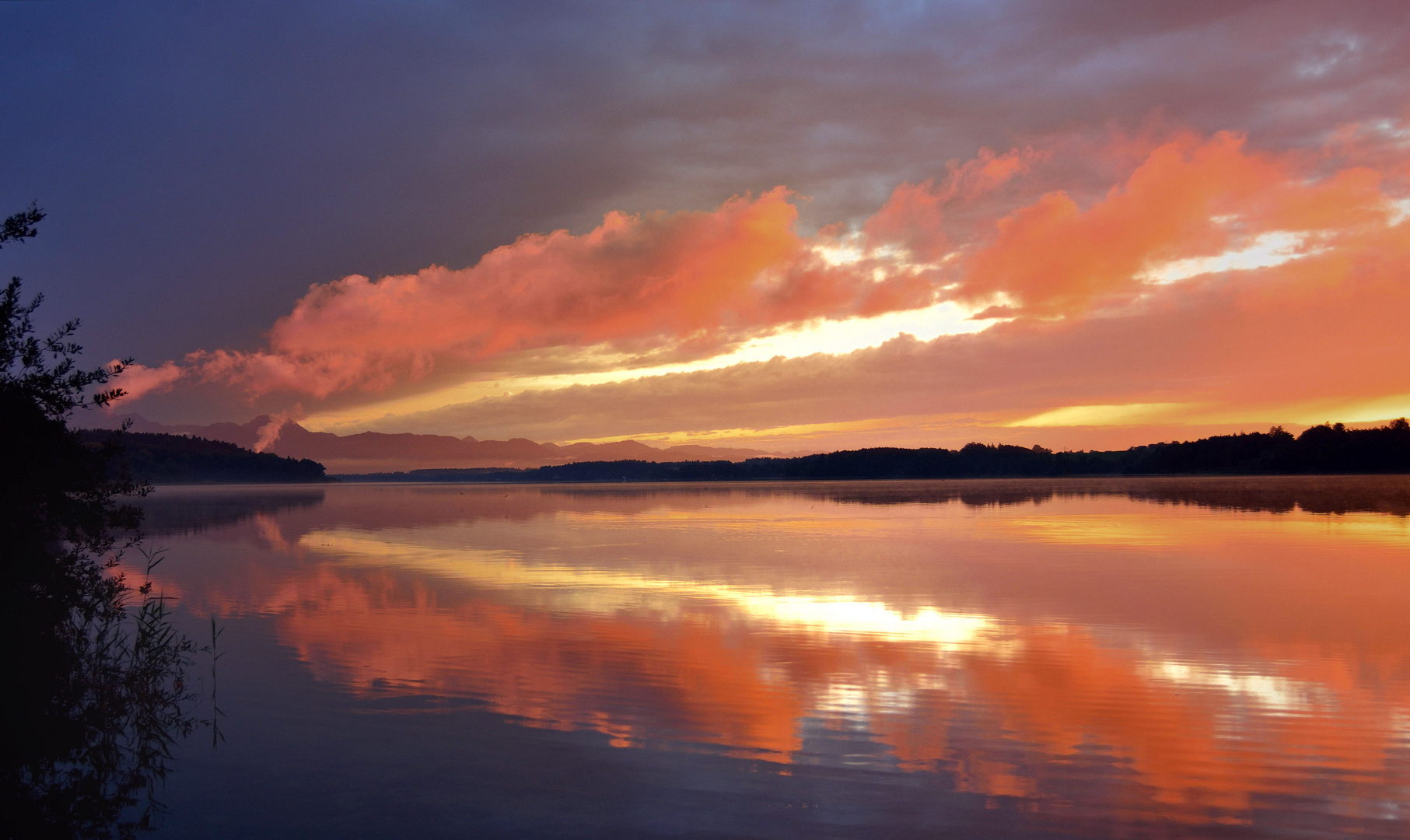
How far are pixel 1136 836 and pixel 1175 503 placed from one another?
232 feet

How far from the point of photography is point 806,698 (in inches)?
519

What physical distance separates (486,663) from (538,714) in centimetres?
350

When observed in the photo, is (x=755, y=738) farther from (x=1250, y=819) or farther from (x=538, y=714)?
(x=1250, y=819)

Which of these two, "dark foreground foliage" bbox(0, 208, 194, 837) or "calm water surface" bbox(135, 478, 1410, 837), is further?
"dark foreground foliage" bbox(0, 208, 194, 837)

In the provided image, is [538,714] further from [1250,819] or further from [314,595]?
[314,595]

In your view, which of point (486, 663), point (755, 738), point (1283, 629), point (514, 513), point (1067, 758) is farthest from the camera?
point (514, 513)

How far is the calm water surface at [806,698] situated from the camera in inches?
360

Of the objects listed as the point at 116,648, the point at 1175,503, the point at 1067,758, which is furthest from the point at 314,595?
the point at 1175,503

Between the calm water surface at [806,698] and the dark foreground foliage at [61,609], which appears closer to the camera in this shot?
the calm water surface at [806,698]

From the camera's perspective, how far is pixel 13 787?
9891mm

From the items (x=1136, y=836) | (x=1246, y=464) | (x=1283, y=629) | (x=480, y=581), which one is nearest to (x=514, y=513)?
(x=480, y=581)

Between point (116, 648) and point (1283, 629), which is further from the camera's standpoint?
point (1283, 629)

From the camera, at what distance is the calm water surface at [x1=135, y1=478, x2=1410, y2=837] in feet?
30.0

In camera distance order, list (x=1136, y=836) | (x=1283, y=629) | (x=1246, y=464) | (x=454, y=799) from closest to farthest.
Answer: (x=1136, y=836), (x=454, y=799), (x=1283, y=629), (x=1246, y=464)
